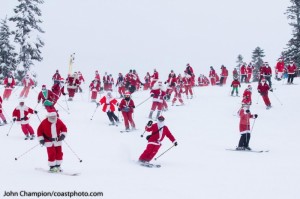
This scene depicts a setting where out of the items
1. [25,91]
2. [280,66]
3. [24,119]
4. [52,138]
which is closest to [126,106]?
[24,119]

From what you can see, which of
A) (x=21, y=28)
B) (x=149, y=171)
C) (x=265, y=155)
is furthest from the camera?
(x=21, y=28)

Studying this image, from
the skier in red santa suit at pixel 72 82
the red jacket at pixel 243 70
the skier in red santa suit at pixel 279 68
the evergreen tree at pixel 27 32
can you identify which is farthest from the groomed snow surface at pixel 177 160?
the evergreen tree at pixel 27 32

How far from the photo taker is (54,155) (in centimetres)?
923

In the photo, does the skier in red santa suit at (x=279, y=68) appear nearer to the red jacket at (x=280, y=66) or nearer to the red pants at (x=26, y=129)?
the red jacket at (x=280, y=66)

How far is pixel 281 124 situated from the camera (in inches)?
701

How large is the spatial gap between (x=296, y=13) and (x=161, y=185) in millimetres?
38668

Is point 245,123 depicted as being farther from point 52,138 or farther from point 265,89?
point 265,89

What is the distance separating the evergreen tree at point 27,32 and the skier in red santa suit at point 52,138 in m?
29.0

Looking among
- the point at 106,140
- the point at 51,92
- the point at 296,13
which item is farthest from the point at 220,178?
the point at 296,13

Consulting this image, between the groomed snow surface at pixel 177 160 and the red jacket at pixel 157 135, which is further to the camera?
the red jacket at pixel 157 135

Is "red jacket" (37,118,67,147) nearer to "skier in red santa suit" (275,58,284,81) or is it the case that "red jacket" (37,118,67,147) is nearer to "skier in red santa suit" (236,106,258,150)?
"skier in red santa suit" (236,106,258,150)

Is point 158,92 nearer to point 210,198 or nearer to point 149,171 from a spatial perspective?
point 149,171

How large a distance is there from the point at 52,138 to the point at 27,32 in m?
31.5

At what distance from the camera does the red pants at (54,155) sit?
30.1ft
